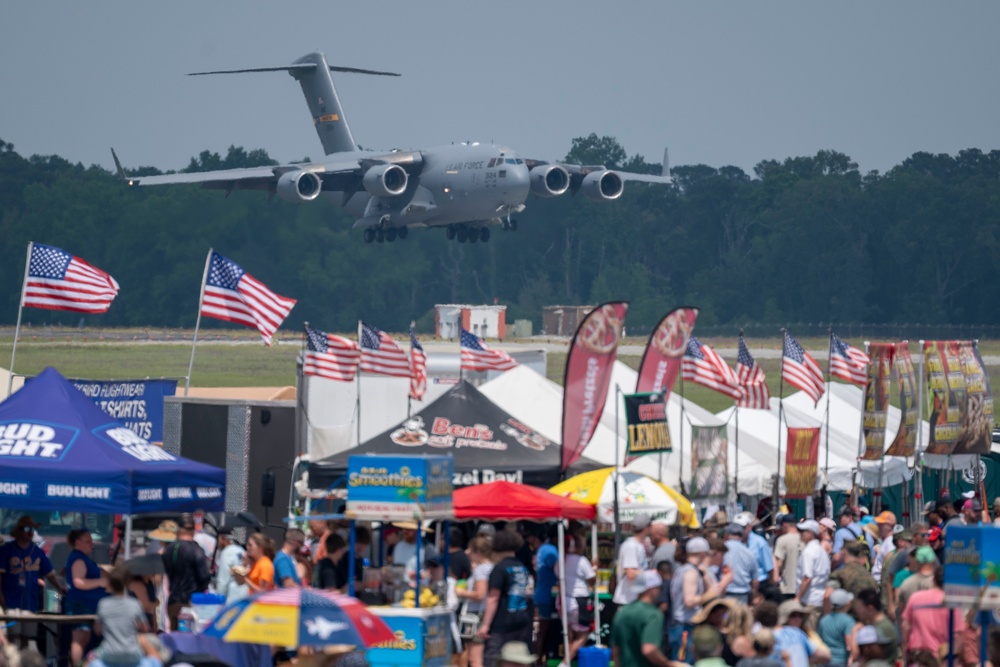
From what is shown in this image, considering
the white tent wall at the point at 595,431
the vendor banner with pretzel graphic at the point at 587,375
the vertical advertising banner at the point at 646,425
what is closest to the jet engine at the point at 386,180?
the white tent wall at the point at 595,431

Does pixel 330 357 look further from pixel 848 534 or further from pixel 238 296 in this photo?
pixel 848 534

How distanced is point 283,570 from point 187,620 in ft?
2.43

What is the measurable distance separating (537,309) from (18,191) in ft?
98.2

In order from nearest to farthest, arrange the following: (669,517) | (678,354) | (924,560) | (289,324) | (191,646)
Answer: (191,646), (924,560), (669,517), (678,354), (289,324)

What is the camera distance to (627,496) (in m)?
13.0

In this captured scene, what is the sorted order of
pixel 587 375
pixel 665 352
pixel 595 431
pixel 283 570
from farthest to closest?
1. pixel 595 431
2. pixel 665 352
3. pixel 587 375
4. pixel 283 570

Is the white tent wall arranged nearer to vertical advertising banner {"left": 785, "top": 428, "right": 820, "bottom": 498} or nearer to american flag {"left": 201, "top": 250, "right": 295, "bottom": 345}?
vertical advertising banner {"left": 785, "top": 428, "right": 820, "bottom": 498}

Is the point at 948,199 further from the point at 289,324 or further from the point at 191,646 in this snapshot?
the point at 191,646

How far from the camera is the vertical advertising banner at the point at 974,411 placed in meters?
19.2

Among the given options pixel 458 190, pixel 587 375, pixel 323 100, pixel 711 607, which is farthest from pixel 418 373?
pixel 323 100

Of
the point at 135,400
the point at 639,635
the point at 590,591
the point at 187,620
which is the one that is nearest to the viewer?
the point at 639,635

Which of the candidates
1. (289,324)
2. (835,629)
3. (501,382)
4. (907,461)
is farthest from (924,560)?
(289,324)

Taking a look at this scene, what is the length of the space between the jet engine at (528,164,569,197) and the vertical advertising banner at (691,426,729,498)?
36.8 meters

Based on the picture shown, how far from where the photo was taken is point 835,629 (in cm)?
931
